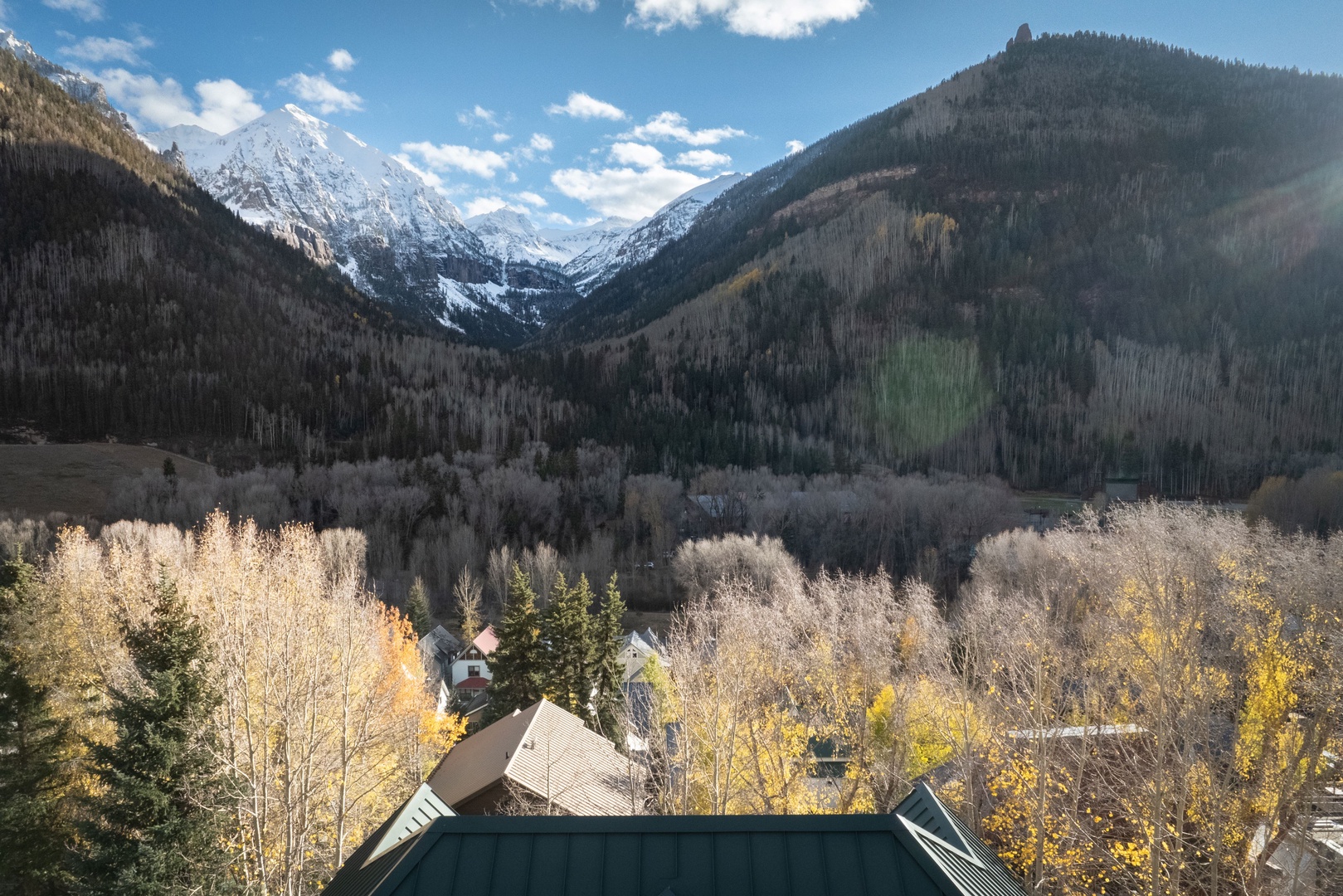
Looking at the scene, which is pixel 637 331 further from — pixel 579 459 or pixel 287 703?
pixel 287 703

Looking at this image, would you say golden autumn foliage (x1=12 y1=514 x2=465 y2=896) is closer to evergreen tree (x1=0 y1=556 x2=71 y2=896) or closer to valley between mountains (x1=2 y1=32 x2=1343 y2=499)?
evergreen tree (x1=0 y1=556 x2=71 y2=896)

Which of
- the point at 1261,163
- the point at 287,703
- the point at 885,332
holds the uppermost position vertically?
the point at 1261,163

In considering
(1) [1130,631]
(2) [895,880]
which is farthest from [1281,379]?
(2) [895,880]

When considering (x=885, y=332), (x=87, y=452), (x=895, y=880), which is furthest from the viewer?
(x=885, y=332)

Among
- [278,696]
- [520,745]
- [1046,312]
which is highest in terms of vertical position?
[1046,312]

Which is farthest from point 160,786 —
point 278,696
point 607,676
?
point 607,676

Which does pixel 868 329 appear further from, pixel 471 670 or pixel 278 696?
pixel 278 696

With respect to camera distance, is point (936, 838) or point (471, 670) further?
point (471, 670)
